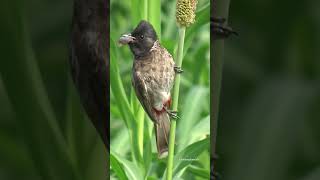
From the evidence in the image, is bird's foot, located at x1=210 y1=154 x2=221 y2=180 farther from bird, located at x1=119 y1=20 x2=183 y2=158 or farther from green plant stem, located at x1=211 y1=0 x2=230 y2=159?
bird, located at x1=119 y1=20 x2=183 y2=158

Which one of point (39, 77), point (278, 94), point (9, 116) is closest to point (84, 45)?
point (39, 77)

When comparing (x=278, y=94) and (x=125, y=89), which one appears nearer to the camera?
(x=125, y=89)

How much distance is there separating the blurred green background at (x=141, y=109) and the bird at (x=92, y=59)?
30 mm

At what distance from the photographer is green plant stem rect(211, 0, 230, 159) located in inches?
94.2

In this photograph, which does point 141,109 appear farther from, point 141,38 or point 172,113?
point 141,38

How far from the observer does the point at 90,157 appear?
2232 mm

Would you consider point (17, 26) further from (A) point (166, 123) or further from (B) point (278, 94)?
(B) point (278, 94)

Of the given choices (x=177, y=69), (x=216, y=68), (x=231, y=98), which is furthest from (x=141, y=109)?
(x=231, y=98)

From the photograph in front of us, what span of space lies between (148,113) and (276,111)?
61cm

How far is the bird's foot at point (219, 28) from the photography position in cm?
237

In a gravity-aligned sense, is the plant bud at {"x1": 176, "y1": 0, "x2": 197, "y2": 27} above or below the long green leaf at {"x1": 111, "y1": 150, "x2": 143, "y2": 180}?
above

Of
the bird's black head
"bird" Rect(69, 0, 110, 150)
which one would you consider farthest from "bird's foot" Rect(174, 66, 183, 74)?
"bird" Rect(69, 0, 110, 150)

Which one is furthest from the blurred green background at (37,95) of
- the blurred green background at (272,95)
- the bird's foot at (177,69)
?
the blurred green background at (272,95)

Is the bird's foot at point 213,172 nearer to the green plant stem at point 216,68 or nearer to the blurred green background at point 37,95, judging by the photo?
the green plant stem at point 216,68
